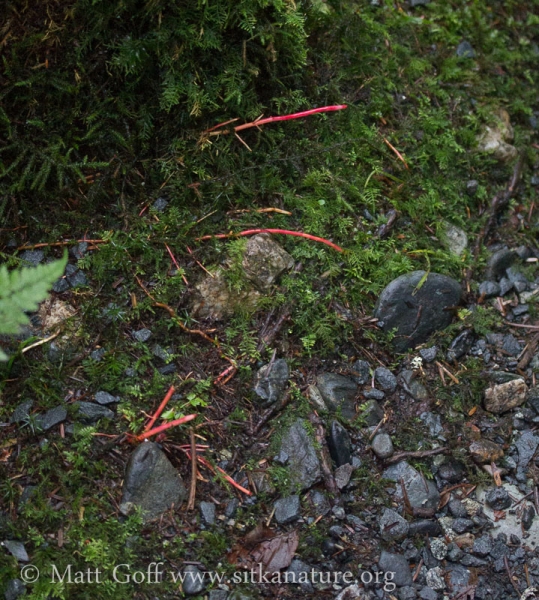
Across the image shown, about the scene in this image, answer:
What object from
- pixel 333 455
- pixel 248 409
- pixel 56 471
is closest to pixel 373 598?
pixel 333 455

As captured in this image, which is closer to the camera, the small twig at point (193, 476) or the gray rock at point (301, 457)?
the small twig at point (193, 476)

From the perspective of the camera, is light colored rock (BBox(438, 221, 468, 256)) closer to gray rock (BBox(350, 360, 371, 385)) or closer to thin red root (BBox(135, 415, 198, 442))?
gray rock (BBox(350, 360, 371, 385))

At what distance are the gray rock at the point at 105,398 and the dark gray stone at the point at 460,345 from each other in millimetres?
→ 1805

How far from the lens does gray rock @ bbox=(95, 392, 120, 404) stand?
9.20 ft

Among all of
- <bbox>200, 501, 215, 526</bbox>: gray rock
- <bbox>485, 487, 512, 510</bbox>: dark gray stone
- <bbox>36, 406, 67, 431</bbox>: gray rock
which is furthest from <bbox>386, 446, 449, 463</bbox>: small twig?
<bbox>36, 406, 67, 431</bbox>: gray rock

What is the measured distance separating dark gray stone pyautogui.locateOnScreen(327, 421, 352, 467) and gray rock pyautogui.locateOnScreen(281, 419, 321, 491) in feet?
0.34

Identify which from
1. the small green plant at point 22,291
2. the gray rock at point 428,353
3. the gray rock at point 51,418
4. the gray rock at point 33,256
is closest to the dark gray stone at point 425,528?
the gray rock at point 428,353

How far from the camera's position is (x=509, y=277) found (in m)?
3.63

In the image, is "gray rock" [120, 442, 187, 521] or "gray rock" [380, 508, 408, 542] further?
"gray rock" [380, 508, 408, 542]

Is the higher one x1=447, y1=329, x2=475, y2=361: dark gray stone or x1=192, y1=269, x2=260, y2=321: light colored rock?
x1=192, y1=269, x2=260, y2=321: light colored rock

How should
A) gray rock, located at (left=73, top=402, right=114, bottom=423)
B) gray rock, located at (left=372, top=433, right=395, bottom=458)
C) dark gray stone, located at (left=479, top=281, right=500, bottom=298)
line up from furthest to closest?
dark gray stone, located at (left=479, top=281, right=500, bottom=298)
gray rock, located at (left=372, top=433, right=395, bottom=458)
gray rock, located at (left=73, top=402, right=114, bottom=423)

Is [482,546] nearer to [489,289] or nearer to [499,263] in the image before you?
[489,289]

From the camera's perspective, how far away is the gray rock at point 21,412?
8.89 feet

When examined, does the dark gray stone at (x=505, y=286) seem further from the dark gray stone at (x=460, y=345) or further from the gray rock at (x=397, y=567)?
the gray rock at (x=397, y=567)
